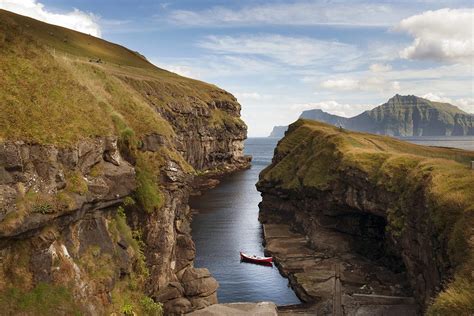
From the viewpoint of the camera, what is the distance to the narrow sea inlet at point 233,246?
2711 inches

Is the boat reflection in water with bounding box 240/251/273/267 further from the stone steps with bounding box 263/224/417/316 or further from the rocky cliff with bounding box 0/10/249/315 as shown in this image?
the rocky cliff with bounding box 0/10/249/315

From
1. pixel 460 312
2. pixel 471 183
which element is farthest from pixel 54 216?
pixel 471 183

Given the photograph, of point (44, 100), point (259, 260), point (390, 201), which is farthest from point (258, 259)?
point (44, 100)

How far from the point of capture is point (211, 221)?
371 ft

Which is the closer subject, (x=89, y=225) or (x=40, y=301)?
(x=40, y=301)

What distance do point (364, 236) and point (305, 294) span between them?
21270 millimetres

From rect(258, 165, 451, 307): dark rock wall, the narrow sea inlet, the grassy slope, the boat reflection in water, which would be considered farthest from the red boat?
the grassy slope

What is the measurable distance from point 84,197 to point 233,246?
203 ft

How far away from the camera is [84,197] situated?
34438 millimetres

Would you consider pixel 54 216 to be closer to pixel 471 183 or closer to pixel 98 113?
pixel 98 113

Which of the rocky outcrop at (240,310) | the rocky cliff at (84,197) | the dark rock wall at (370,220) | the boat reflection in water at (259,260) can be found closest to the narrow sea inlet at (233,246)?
the boat reflection in water at (259,260)

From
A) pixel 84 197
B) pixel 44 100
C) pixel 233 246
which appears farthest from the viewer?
pixel 233 246

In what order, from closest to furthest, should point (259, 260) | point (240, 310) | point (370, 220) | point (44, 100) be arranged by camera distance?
point (44, 100) < point (240, 310) < point (370, 220) < point (259, 260)

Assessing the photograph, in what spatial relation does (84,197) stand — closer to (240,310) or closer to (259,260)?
(240,310)
